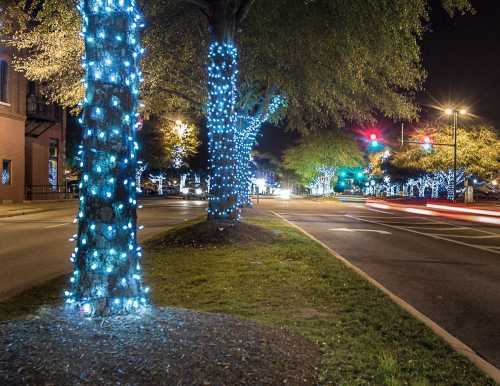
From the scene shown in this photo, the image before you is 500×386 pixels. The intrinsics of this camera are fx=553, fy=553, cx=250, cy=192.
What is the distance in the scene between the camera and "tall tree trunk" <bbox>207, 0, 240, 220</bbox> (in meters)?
14.2

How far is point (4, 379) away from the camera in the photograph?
12.2 ft

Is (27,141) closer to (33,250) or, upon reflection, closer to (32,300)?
(33,250)

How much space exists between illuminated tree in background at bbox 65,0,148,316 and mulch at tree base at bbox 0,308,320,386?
322mm

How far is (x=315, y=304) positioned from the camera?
291 inches

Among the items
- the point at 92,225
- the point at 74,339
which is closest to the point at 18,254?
the point at 92,225

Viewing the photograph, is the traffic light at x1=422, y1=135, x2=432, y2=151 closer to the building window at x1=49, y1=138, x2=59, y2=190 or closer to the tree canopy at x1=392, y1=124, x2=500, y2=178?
the tree canopy at x1=392, y1=124, x2=500, y2=178

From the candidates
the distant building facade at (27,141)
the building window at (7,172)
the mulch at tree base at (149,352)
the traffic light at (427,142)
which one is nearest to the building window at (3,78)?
the distant building facade at (27,141)

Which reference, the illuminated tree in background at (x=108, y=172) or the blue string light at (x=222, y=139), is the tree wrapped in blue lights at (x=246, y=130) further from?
the illuminated tree in background at (x=108, y=172)

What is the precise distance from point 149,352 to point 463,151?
1900 inches

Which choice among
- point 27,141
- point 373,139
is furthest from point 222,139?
point 27,141

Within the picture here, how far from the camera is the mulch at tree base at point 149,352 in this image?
12.8 feet

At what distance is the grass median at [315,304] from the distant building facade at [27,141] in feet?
79.1

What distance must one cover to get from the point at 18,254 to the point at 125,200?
27.7ft

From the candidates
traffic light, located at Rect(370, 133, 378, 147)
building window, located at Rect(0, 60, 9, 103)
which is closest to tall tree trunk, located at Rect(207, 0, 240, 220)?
traffic light, located at Rect(370, 133, 378, 147)
